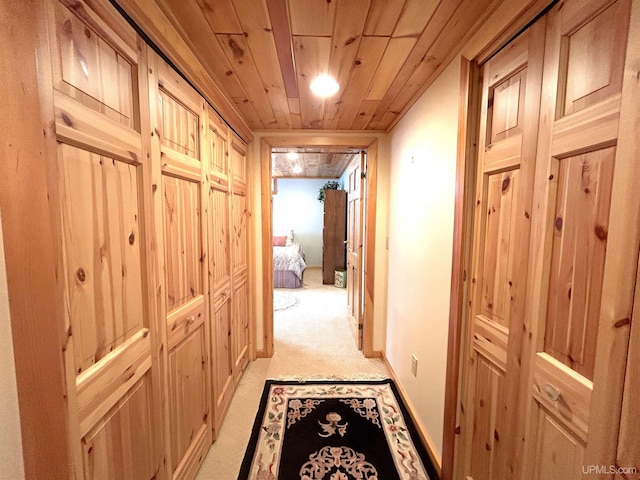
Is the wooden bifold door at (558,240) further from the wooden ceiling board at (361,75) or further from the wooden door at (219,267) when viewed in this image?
the wooden door at (219,267)

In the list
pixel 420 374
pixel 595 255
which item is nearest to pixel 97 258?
pixel 595 255

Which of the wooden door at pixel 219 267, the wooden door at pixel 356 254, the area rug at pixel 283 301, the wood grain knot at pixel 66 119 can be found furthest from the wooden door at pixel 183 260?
the area rug at pixel 283 301

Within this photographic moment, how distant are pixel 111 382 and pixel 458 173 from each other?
1.57 meters

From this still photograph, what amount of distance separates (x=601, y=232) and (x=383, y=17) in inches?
41.4

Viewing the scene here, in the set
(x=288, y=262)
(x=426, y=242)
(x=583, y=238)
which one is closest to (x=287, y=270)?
(x=288, y=262)

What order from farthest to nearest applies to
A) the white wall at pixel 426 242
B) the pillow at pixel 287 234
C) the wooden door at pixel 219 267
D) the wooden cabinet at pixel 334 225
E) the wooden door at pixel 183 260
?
the pillow at pixel 287 234
the wooden cabinet at pixel 334 225
the wooden door at pixel 219 267
the white wall at pixel 426 242
the wooden door at pixel 183 260

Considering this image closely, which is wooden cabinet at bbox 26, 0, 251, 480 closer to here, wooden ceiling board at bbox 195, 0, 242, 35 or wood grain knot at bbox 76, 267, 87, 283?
wood grain knot at bbox 76, 267, 87, 283

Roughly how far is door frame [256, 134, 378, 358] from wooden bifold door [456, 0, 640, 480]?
142cm

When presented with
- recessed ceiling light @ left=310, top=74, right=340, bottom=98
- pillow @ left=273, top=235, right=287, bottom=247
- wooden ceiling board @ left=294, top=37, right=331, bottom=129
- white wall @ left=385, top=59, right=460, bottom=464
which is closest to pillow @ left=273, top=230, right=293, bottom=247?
pillow @ left=273, top=235, right=287, bottom=247

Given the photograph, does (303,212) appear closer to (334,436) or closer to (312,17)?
(334,436)

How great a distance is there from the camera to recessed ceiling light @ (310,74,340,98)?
1.54m

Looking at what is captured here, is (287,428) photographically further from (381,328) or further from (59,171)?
(59,171)

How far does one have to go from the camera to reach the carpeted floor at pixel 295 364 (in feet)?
5.22

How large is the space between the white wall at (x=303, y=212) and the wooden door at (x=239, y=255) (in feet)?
15.5
